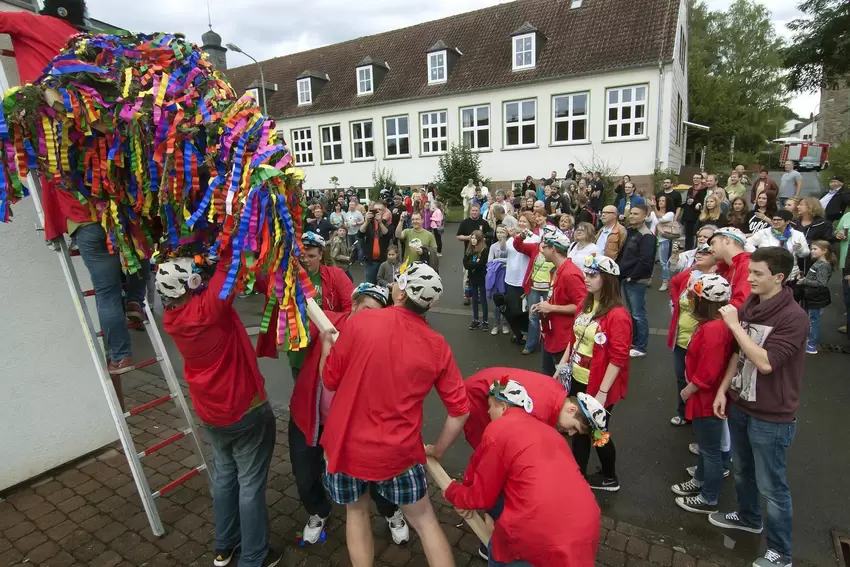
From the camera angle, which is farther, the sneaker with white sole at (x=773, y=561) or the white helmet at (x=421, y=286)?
the sneaker with white sole at (x=773, y=561)

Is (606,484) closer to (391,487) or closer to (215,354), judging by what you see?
(391,487)

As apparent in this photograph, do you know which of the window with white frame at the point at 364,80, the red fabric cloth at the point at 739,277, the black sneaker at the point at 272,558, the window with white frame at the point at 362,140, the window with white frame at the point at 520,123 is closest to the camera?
the black sneaker at the point at 272,558

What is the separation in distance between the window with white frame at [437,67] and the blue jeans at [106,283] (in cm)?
2510

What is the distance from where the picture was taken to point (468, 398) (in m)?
2.96

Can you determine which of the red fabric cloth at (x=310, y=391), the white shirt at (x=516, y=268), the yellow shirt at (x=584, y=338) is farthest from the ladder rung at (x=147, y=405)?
the white shirt at (x=516, y=268)

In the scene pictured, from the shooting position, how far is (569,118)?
75.7ft

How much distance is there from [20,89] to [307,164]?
3075cm

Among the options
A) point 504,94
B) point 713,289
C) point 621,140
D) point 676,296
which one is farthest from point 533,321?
point 504,94

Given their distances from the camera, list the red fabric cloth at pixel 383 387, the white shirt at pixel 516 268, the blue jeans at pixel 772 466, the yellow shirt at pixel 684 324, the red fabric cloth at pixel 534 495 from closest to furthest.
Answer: the red fabric cloth at pixel 534 495 → the red fabric cloth at pixel 383 387 → the blue jeans at pixel 772 466 → the yellow shirt at pixel 684 324 → the white shirt at pixel 516 268

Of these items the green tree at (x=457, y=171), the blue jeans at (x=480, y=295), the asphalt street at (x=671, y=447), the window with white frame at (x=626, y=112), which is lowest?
the asphalt street at (x=671, y=447)

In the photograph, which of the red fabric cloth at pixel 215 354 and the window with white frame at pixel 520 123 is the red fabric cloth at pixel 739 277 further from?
the window with white frame at pixel 520 123

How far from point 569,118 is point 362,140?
12085mm

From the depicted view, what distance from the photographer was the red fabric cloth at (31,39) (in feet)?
9.26

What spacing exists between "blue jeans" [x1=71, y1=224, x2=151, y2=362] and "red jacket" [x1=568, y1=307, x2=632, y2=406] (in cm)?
353
